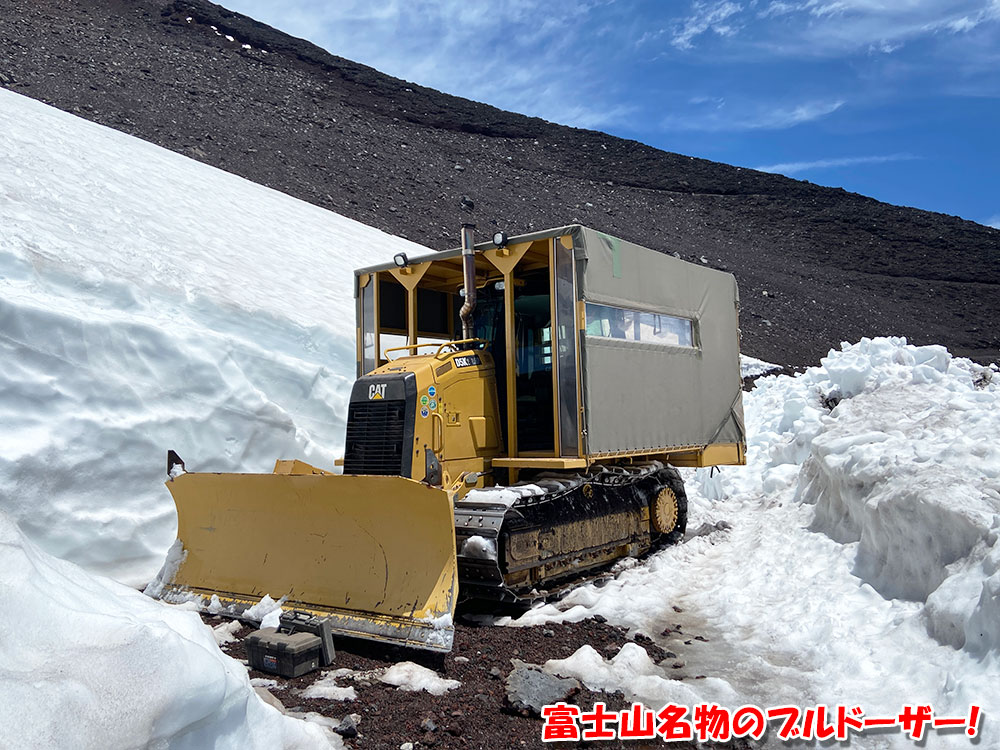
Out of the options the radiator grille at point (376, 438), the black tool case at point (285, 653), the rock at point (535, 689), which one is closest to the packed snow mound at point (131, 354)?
the radiator grille at point (376, 438)

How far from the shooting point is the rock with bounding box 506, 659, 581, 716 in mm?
4133

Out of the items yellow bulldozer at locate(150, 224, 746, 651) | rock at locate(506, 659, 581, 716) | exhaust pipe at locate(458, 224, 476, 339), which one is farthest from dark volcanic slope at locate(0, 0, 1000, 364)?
rock at locate(506, 659, 581, 716)

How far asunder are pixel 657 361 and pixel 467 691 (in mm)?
4157

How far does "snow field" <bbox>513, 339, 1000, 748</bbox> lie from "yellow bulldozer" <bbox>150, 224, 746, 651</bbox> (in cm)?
73

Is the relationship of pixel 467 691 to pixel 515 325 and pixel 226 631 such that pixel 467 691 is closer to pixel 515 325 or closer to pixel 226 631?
pixel 226 631

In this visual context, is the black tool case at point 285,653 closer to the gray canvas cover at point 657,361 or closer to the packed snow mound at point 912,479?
the gray canvas cover at point 657,361

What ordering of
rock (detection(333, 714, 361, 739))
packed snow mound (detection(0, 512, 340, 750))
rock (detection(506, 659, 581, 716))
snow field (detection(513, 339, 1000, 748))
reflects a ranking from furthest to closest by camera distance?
1. snow field (detection(513, 339, 1000, 748))
2. rock (detection(506, 659, 581, 716))
3. rock (detection(333, 714, 361, 739))
4. packed snow mound (detection(0, 512, 340, 750))

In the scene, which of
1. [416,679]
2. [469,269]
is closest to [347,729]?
[416,679]

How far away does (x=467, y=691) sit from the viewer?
435 cm

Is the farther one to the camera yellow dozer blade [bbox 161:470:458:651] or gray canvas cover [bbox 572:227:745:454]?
gray canvas cover [bbox 572:227:745:454]

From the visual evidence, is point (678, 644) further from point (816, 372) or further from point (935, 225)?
point (935, 225)

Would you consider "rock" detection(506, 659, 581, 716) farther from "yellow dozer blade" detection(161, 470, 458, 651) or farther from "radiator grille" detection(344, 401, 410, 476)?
"radiator grille" detection(344, 401, 410, 476)

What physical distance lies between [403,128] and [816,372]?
27.6 meters

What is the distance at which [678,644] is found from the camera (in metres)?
5.38
